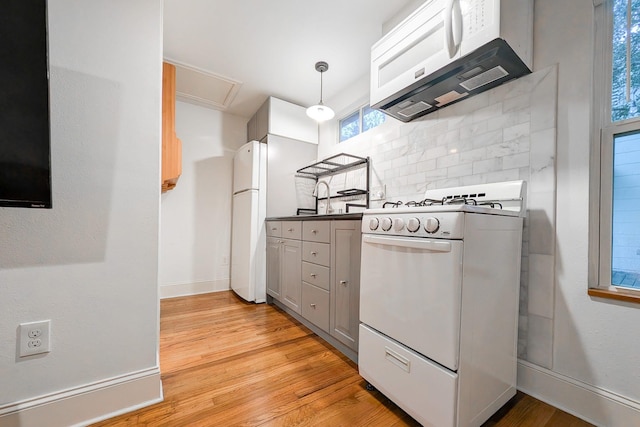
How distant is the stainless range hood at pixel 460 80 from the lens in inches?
50.4

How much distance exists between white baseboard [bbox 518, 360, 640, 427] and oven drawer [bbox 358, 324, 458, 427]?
2.44 ft

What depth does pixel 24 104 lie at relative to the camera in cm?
82

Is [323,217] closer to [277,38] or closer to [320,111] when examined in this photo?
[320,111]

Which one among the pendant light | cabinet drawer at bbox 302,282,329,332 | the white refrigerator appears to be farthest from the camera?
the white refrigerator

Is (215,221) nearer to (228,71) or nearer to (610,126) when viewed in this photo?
(228,71)

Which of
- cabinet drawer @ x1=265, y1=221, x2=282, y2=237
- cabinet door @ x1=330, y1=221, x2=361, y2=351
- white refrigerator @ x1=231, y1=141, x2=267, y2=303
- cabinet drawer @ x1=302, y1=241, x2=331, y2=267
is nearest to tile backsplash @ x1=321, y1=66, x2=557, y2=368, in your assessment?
cabinet door @ x1=330, y1=221, x2=361, y2=351

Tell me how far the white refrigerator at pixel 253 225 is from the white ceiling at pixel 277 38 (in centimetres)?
81

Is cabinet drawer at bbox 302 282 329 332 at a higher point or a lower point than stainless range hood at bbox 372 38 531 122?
lower

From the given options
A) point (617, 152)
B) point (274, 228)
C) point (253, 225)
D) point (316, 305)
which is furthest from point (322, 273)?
point (617, 152)

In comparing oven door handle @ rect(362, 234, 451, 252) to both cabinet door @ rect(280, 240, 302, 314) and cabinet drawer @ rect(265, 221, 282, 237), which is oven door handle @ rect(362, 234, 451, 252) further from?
cabinet drawer @ rect(265, 221, 282, 237)

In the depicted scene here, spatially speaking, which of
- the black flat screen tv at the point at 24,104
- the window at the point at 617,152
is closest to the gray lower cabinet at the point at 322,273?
the window at the point at 617,152

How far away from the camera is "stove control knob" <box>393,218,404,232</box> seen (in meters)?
1.14

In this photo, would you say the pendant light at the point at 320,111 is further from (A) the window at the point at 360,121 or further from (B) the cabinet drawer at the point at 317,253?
(B) the cabinet drawer at the point at 317,253

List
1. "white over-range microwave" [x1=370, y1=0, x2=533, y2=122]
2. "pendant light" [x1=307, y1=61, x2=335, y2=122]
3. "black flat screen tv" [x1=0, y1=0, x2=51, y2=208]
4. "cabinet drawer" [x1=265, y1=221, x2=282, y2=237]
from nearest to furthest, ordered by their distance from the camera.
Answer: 1. "black flat screen tv" [x1=0, y1=0, x2=51, y2=208]
2. "white over-range microwave" [x1=370, y1=0, x2=533, y2=122]
3. "pendant light" [x1=307, y1=61, x2=335, y2=122]
4. "cabinet drawer" [x1=265, y1=221, x2=282, y2=237]
